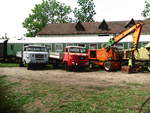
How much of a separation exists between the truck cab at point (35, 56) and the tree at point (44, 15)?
42489 mm

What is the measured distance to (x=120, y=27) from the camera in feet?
138

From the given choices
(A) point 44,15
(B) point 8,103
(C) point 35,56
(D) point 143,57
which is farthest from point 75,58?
(A) point 44,15

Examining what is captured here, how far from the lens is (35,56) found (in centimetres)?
1989

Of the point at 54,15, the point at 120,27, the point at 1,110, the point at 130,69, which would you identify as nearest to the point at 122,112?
the point at 1,110

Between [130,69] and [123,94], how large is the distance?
913 centimetres

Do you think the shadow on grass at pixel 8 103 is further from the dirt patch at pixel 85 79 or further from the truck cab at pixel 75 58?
the truck cab at pixel 75 58

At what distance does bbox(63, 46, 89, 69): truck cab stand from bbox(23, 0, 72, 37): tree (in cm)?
4432

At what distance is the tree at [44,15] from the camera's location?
62391 millimetres

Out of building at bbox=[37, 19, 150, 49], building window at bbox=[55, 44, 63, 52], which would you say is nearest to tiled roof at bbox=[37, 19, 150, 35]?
building at bbox=[37, 19, 150, 49]

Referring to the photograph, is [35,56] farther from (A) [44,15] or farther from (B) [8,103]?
(A) [44,15]

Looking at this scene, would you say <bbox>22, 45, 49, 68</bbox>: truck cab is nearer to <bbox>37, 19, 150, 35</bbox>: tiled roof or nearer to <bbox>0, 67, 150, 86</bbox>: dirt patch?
<bbox>0, 67, 150, 86</bbox>: dirt patch

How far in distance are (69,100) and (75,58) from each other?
10937mm

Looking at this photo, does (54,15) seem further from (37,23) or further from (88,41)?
(88,41)

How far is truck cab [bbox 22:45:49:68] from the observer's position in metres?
19.7
